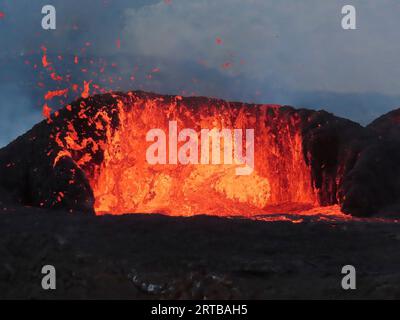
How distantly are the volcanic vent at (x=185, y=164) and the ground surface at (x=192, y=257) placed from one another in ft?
20.4

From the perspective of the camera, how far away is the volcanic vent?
16.5m

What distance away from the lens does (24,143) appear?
16859mm

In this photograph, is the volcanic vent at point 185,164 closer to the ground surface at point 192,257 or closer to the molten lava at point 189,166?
the molten lava at point 189,166

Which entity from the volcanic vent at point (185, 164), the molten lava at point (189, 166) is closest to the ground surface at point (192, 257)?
the volcanic vent at point (185, 164)

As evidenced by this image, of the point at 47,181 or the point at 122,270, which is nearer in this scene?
the point at 122,270

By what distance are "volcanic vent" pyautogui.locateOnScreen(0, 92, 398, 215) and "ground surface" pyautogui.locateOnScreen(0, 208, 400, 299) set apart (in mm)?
6230

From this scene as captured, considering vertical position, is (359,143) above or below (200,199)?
above

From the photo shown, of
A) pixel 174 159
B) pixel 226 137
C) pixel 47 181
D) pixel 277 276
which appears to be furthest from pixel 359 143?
pixel 277 276

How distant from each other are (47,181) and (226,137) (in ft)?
23.6

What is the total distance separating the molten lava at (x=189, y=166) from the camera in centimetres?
1792

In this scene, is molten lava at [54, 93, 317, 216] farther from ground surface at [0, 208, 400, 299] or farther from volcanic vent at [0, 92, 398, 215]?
ground surface at [0, 208, 400, 299]

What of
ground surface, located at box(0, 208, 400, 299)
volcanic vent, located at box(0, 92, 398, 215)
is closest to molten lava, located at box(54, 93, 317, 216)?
volcanic vent, located at box(0, 92, 398, 215)
